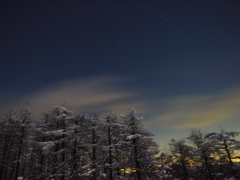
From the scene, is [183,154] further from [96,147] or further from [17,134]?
[17,134]

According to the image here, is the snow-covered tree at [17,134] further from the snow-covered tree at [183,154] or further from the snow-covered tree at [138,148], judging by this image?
the snow-covered tree at [183,154]

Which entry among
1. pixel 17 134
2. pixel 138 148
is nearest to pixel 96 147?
pixel 138 148

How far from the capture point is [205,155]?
22281 mm

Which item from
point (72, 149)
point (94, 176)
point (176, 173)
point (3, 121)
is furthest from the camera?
point (176, 173)

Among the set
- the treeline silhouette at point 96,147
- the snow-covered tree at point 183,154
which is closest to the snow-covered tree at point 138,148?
the treeline silhouette at point 96,147

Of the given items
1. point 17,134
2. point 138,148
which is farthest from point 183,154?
point 17,134

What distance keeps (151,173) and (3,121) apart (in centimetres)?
2430

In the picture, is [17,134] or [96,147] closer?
[96,147]

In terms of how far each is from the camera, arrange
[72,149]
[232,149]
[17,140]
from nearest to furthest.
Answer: [232,149]
[72,149]
[17,140]

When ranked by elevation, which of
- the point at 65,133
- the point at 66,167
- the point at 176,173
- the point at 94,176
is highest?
the point at 65,133

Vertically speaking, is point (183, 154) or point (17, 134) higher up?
point (17, 134)

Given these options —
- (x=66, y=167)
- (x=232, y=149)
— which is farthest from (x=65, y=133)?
(x=232, y=149)

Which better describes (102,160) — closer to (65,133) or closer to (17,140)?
(65,133)

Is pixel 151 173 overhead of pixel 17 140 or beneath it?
beneath
